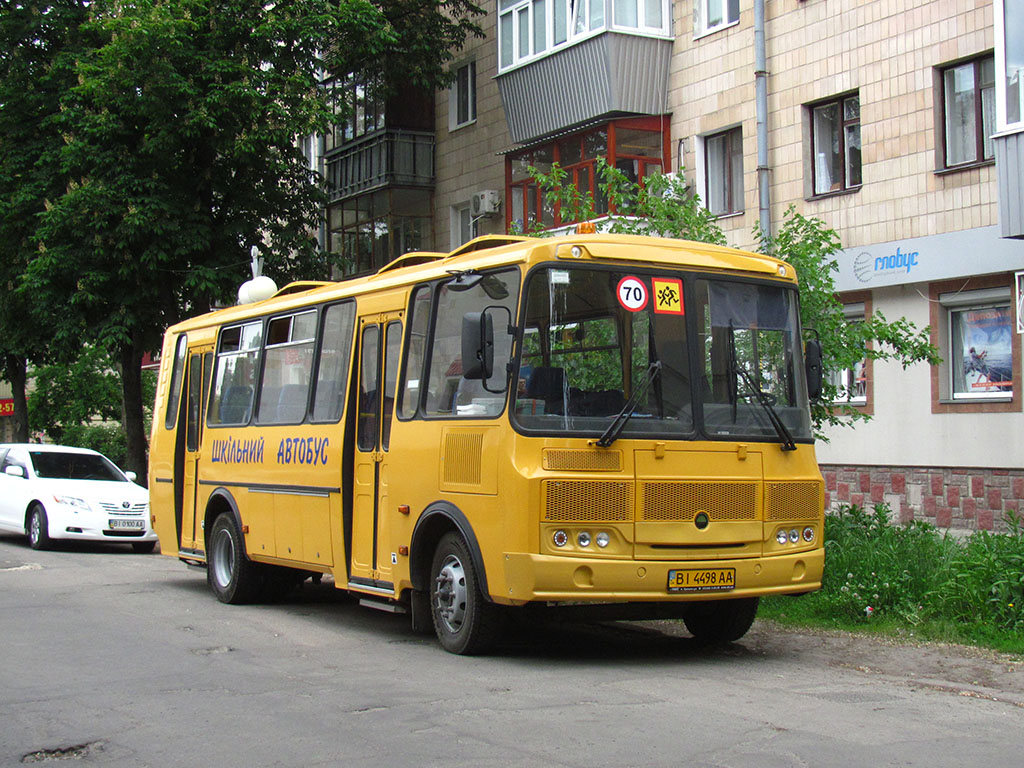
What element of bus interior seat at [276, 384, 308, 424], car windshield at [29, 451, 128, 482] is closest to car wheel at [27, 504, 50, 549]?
car windshield at [29, 451, 128, 482]

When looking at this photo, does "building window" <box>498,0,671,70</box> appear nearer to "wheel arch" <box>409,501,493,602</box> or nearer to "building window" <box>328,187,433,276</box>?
"building window" <box>328,187,433,276</box>

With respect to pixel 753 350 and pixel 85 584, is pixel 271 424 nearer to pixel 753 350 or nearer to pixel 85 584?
pixel 85 584

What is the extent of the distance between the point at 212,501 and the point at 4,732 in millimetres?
7115

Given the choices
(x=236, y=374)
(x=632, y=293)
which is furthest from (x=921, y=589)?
(x=236, y=374)

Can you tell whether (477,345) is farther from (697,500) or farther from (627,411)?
(697,500)

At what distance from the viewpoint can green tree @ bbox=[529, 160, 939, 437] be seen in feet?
42.7

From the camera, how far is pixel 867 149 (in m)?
20.9

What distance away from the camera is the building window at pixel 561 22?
24.3m

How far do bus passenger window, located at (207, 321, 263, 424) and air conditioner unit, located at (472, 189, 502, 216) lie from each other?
1476 centimetres

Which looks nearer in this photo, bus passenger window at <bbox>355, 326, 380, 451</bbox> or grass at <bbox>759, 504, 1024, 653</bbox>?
grass at <bbox>759, 504, 1024, 653</bbox>

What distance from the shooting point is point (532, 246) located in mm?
9172

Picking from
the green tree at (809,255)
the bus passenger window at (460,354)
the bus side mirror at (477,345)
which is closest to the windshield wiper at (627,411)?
the bus passenger window at (460,354)

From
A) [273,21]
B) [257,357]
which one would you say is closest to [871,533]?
[257,357]

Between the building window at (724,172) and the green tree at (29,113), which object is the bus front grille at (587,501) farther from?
the green tree at (29,113)
